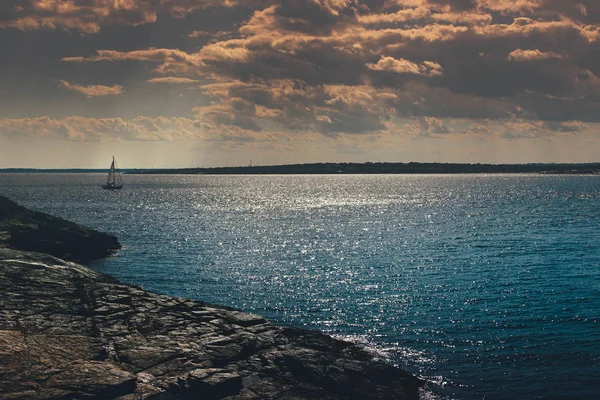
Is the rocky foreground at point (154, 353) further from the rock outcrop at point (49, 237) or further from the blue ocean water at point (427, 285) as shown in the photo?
the rock outcrop at point (49, 237)

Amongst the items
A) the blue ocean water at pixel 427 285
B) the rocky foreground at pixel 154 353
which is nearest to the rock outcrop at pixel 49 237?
the blue ocean water at pixel 427 285

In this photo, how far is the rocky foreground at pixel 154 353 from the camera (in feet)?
89.5

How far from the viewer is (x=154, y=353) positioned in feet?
101

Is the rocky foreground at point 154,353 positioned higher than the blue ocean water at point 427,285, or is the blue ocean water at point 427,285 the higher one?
the rocky foreground at point 154,353

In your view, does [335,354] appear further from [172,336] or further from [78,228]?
[78,228]

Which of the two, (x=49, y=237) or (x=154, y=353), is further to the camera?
(x=49, y=237)

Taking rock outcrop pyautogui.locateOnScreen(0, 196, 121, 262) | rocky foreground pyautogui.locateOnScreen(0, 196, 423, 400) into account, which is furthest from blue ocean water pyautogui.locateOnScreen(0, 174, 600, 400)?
rocky foreground pyautogui.locateOnScreen(0, 196, 423, 400)

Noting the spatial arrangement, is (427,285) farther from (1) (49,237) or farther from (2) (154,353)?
(1) (49,237)

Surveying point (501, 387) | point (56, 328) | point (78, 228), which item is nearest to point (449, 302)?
point (501, 387)

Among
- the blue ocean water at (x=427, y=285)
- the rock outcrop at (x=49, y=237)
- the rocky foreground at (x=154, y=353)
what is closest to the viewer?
the rocky foreground at (x=154, y=353)

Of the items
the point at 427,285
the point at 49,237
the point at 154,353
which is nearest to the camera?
the point at 154,353

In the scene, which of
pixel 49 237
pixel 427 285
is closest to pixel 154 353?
pixel 427 285

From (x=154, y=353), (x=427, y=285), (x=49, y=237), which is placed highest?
(x=49, y=237)

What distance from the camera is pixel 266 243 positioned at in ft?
300
